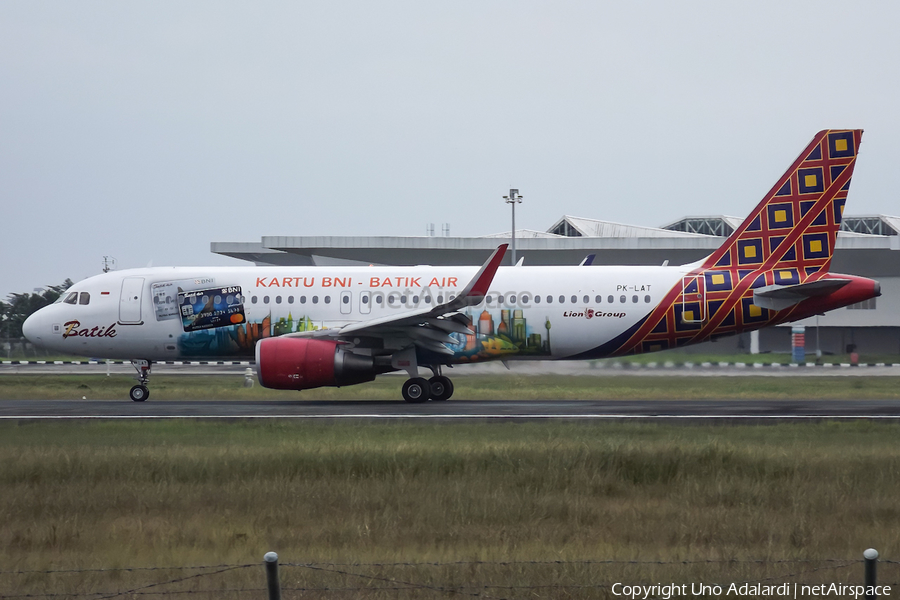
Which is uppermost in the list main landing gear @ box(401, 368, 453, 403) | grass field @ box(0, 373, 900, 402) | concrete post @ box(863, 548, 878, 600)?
concrete post @ box(863, 548, 878, 600)

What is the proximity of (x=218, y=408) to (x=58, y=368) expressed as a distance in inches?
1223

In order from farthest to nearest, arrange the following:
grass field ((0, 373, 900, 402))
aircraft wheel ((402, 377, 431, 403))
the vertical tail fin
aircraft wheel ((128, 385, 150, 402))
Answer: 1. grass field ((0, 373, 900, 402))
2. the vertical tail fin
3. aircraft wheel ((128, 385, 150, 402))
4. aircraft wheel ((402, 377, 431, 403))

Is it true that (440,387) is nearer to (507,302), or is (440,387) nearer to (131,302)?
(507,302)

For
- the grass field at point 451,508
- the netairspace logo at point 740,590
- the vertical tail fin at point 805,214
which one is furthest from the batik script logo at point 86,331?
the netairspace logo at point 740,590

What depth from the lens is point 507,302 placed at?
87.0 ft

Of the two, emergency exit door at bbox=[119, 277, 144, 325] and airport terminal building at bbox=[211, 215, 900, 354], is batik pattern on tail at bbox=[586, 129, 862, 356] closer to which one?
emergency exit door at bbox=[119, 277, 144, 325]

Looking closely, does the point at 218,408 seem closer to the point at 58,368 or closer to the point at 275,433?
the point at 275,433

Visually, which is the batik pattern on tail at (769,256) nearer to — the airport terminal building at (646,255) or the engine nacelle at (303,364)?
the engine nacelle at (303,364)

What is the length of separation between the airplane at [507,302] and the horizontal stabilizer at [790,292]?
0.04 meters

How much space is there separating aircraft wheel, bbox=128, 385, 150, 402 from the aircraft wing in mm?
4413

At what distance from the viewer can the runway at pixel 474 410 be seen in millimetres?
20938

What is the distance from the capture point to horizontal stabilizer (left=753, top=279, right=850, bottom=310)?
25438 mm

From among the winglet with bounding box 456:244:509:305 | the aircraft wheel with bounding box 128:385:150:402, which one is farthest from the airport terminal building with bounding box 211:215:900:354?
the winglet with bounding box 456:244:509:305

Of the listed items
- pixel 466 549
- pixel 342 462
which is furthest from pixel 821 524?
pixel 342 462
